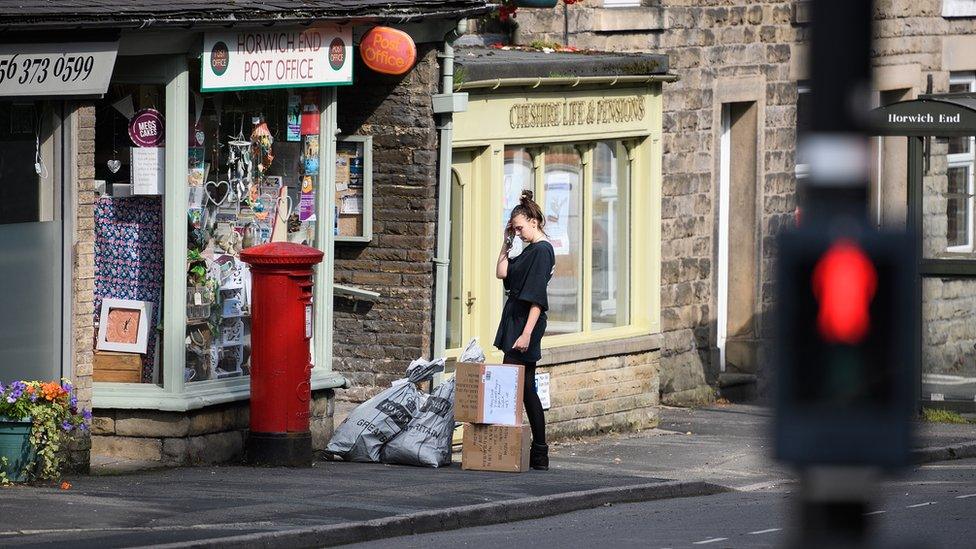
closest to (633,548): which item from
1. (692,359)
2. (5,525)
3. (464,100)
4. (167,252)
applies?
(5,525)

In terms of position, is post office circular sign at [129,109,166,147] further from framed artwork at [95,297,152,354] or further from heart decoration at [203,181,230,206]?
framed artwork at [95,297,152,354]

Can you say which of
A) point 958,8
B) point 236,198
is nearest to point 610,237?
point 236,198

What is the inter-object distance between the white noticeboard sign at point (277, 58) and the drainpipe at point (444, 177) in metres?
0.97

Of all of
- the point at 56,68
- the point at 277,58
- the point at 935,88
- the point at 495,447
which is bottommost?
the point at 495,447

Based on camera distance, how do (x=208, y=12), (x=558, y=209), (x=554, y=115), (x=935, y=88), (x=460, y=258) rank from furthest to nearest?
(x=935, y=88) → (x=558, y=209) → (x=554, y=115) → (x=460, y=258) → (x=208, y=12)

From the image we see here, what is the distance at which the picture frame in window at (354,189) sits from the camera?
13.7 meters

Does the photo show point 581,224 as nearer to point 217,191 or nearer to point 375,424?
point 375,424

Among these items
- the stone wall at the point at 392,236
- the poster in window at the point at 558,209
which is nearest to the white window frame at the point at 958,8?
the poster in window at the point at 558,209

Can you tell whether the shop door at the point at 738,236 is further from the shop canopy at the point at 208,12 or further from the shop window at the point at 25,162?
the shop window at the point at 25,162

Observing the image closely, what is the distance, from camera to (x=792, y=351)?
4141 mm

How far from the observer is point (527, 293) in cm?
1263

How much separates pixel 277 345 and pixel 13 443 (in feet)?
6.59

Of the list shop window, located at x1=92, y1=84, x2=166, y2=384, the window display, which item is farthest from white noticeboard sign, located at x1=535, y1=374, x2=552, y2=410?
shop window, located at x1=92, y1=84, x2=166, y2=384

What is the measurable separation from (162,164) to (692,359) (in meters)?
7.88
